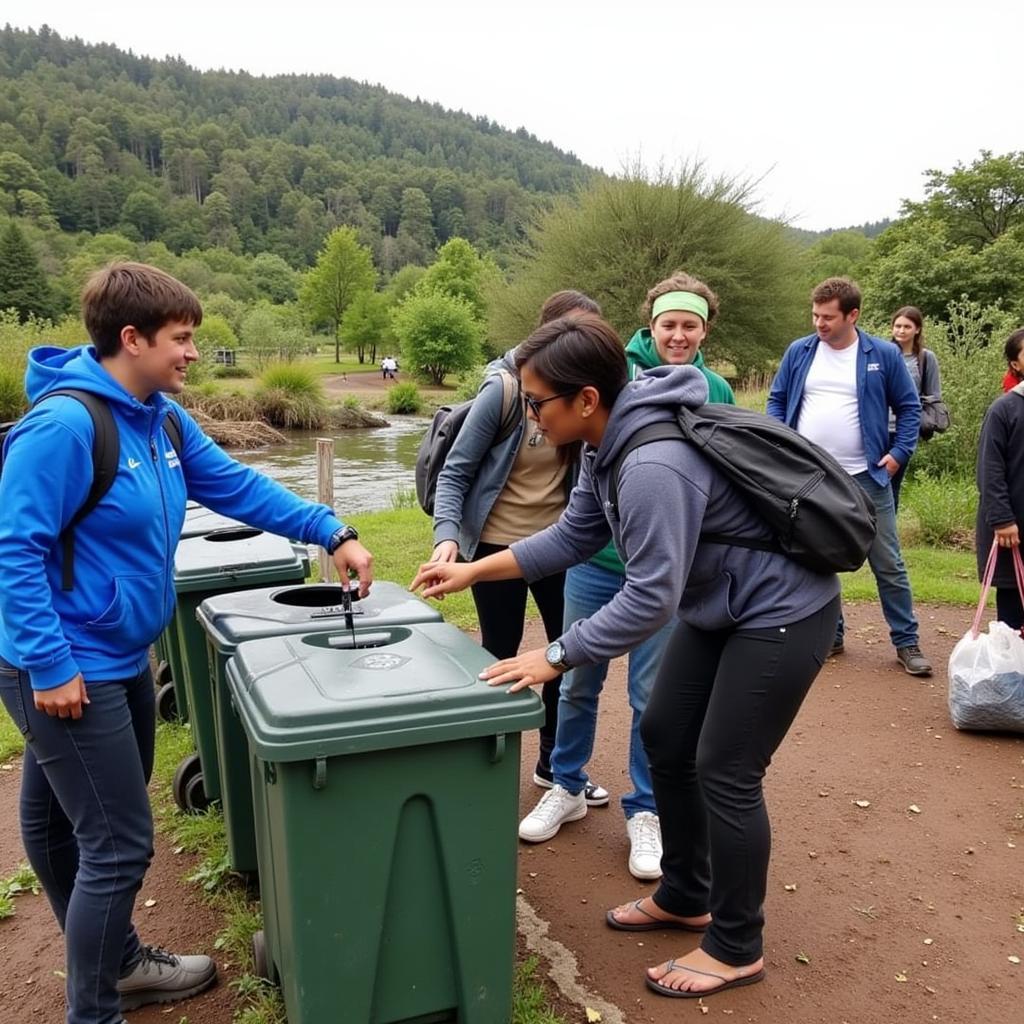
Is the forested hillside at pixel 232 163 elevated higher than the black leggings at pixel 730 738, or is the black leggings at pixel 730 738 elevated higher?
the forested hillside at pixel 232 163

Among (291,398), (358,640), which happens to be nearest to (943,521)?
(358,640)

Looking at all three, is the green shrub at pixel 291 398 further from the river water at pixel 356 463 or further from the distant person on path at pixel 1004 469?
the distant person on path at pixel 1004 469

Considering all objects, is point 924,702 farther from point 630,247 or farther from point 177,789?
point 630,247

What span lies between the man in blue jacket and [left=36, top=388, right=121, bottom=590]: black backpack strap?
12.0 feet

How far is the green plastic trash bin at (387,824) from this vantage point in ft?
5.65

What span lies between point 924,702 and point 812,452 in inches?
115

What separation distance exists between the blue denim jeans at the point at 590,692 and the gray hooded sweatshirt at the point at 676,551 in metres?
0.66

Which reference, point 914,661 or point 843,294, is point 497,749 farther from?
point 914,661

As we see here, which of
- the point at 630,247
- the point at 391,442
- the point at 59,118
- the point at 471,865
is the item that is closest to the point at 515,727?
the point at 471,865

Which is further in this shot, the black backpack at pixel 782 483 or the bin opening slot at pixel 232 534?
the bin opening slot at pixel 232 534

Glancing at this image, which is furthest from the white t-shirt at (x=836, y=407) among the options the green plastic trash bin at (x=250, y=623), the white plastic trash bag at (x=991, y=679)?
the green plastic trash bin at (x=250, y=623)

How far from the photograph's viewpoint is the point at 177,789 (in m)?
3.22

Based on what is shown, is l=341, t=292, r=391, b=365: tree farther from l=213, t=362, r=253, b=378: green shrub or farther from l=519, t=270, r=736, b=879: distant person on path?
l=519, t=270, r=736, b=879: distant person on path

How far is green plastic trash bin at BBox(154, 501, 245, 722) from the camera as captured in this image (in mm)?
3812
